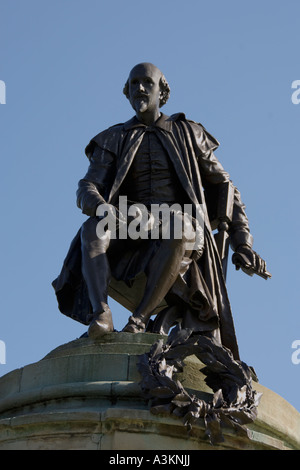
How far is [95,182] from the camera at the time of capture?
1376 cm

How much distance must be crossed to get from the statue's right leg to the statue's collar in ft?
6.13

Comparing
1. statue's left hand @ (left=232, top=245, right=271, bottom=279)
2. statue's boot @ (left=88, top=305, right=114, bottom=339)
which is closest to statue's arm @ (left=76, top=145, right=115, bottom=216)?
statue's boot @ (left=88, top=305, right=114, bottom=339)

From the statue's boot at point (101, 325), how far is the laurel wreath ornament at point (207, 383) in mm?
854

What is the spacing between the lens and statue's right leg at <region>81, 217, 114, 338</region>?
1206 centimetres

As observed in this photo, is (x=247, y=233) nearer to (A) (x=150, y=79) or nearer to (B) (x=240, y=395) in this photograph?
(A) (x=150, y=79)

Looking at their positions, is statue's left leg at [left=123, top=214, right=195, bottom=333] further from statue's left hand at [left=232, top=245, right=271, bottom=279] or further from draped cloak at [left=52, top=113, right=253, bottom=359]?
statue's left hand at [left=232, top=245, right=271, bottom=279]

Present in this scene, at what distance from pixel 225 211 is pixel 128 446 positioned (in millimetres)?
4603

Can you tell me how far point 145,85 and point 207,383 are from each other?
474 centimetres

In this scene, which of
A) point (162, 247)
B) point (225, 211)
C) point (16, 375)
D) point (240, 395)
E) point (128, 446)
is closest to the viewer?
point (128, 446)

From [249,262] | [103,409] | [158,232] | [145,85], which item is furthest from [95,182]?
[103,409]

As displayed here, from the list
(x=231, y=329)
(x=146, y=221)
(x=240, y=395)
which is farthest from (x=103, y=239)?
(x=240, y=395)

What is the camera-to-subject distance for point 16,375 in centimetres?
1171

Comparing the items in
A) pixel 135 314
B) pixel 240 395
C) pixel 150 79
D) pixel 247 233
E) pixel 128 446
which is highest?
pixel 150 79

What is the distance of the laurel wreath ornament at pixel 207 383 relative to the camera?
10.4 meters
